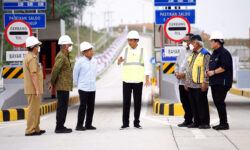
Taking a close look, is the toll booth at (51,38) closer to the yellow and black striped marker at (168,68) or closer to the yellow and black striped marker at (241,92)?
the yellow and black striped marker at (168,68)

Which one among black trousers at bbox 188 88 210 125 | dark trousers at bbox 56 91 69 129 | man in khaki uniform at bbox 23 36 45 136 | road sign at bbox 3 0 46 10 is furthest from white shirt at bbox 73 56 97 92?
road sign at bbox 3 0 46 10

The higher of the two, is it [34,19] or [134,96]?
[34,19]

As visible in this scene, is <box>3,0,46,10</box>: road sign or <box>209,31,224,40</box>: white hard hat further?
<box>3,0,46,10</box>: road sign

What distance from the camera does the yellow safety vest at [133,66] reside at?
11.0 meters

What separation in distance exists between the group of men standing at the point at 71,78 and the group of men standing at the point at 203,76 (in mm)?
838

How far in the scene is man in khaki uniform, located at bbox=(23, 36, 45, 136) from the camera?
10.4 m

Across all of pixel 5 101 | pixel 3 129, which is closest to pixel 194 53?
pixel 3 129

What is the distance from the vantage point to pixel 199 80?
10.8m

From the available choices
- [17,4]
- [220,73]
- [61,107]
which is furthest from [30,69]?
[17,4]

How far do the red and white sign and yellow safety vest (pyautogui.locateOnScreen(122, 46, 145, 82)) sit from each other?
16.2 ft

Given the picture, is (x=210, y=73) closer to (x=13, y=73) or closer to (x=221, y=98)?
(x=221, y=98)

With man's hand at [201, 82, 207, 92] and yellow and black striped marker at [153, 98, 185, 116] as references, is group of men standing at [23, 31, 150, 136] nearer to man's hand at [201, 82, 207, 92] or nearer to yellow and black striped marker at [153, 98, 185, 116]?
man's hand at [201, 82, 207, 92]

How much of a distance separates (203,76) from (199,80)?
0.37ft

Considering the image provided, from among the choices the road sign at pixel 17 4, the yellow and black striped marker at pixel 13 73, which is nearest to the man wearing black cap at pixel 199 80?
the yellow and black striped marker at pixel 13 73
